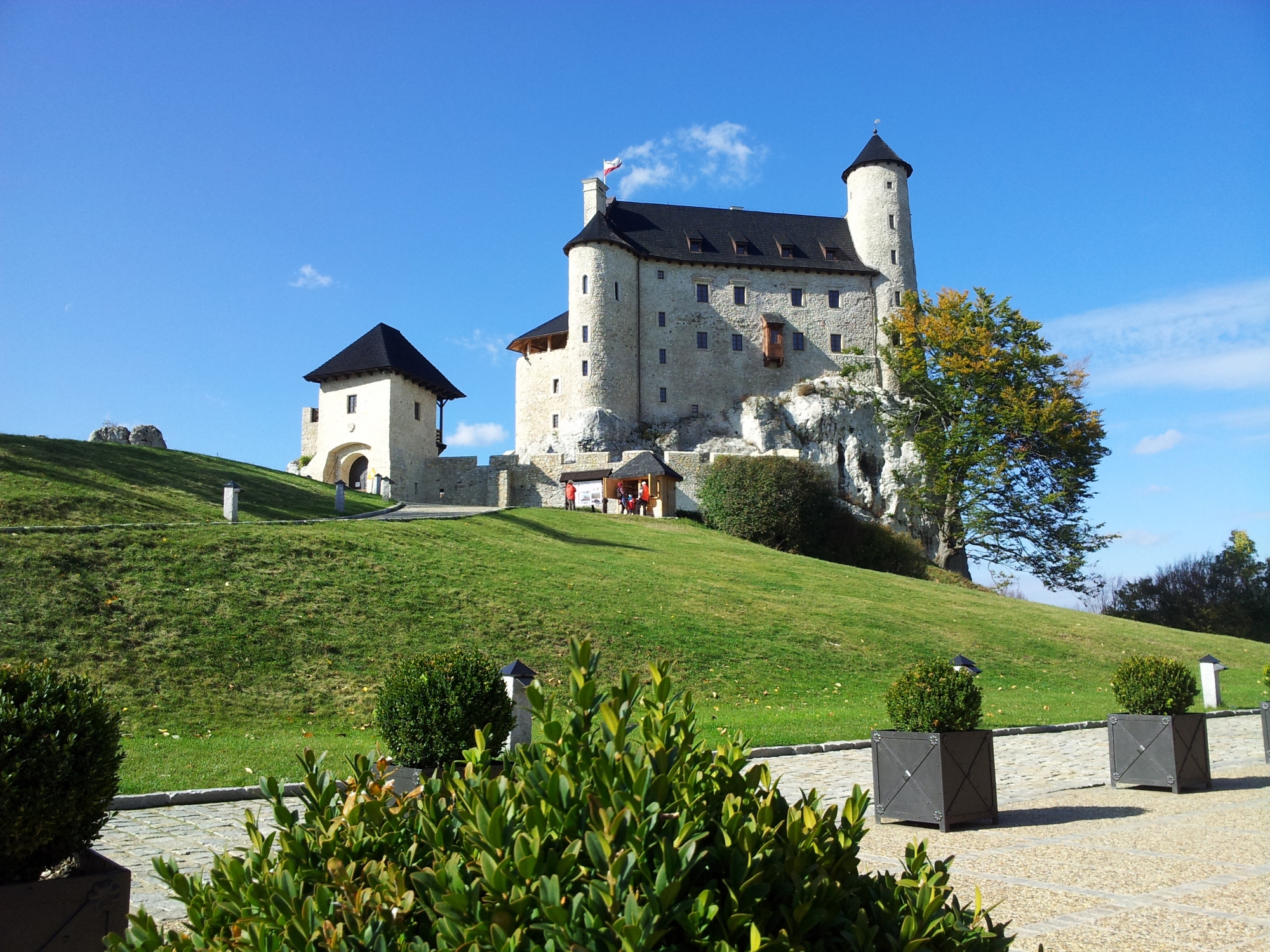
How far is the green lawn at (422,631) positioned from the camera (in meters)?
13.3

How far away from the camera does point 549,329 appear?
59469mm

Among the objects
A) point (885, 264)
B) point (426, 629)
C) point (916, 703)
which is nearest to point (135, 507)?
point (426, 629)

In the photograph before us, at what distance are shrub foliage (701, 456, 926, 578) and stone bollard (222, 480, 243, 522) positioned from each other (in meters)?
23.6

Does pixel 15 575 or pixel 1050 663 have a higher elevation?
pixel 15 575

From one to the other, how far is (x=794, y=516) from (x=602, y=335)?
804 inches

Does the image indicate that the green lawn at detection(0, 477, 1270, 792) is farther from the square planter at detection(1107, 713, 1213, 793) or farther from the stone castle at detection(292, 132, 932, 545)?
→ the stone castle at detection(292, 132, 932, 545)

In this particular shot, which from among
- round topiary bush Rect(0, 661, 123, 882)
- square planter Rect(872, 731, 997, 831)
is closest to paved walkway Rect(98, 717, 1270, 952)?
square planter Rect(872, 731, 997, 831)

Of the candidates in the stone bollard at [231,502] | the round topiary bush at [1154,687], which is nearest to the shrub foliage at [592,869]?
the round topiary bush at [1154,687]

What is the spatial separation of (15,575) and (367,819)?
16.3 meters

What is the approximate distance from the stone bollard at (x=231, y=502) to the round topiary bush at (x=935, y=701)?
61.4 feet

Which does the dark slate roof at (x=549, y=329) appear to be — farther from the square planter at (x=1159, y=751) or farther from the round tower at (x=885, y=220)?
the square planter at (x=1159, y=751)

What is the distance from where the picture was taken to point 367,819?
9.07 ft

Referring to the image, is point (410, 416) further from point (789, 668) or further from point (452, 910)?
point (452, 910)

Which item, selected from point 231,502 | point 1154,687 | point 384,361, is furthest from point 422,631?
point 384,361
